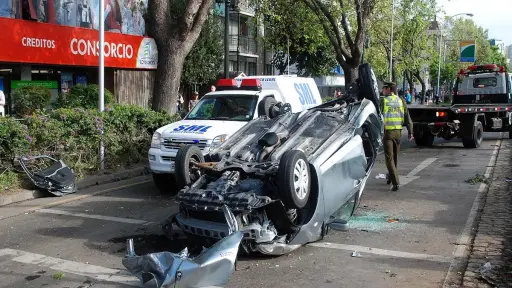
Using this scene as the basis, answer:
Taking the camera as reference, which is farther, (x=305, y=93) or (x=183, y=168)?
(x=305, y=93)

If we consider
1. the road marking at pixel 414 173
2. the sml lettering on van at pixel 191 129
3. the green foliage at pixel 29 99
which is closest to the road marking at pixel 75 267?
the sml lettering on van at pixel 191 129

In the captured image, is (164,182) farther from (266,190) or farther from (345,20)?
(345,20)

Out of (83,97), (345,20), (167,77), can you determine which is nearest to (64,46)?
(83,97)

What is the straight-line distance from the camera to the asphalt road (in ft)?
17.6

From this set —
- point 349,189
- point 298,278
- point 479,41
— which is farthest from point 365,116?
point 479,41

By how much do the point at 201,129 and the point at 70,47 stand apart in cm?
1273

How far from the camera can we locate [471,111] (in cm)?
1648

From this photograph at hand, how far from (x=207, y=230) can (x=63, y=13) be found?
60.7ft

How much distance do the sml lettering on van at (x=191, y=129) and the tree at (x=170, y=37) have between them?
424 cm

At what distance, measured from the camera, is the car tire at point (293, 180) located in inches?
221

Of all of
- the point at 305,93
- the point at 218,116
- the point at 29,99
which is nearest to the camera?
the point at 218,116

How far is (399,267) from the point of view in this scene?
568 centimetres

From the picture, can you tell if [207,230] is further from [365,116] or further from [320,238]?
[365,116]

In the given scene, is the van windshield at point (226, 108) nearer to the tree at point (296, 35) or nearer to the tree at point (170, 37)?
the tree at point (170, 37)
